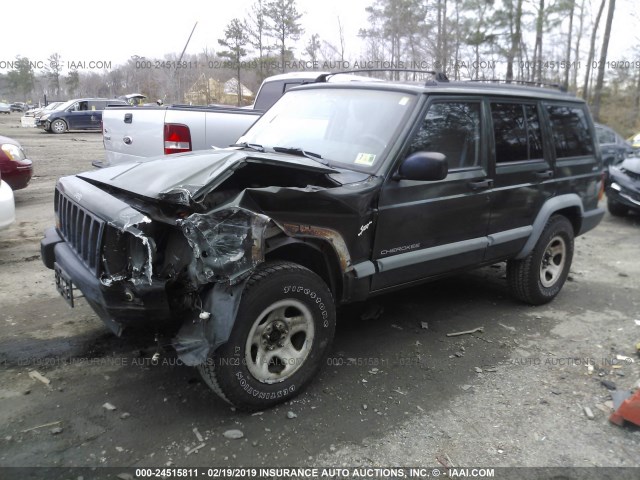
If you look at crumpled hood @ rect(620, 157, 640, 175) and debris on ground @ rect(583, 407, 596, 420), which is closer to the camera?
debris on ground @ rect(583, 407, 596, 420)

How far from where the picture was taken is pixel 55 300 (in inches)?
177

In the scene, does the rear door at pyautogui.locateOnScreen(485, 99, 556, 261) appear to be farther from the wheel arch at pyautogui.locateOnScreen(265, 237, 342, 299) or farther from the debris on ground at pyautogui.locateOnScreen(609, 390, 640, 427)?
the wheel arch at pyautogui.locateOnScreen(265, 237, 342, 299)

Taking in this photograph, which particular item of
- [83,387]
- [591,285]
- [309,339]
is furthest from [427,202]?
[591,285]

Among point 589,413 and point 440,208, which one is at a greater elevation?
point 440,208

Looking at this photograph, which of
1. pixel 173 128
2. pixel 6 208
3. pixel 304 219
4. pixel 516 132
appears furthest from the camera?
pixel 173 128

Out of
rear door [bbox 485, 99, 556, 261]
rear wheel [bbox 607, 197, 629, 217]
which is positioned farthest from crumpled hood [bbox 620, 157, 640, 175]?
rear door [bbox 485, 99, 556, 261]

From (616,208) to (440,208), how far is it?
7.87m

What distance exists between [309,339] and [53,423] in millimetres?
1519

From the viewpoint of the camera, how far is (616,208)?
32.3ft

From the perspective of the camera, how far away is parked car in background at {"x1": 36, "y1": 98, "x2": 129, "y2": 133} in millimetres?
25906

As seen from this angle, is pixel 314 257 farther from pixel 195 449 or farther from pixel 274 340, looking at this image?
pixel 195 449

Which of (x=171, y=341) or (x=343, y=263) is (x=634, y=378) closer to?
(x=343, y=263)

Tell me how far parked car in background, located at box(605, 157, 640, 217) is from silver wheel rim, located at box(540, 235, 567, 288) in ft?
17.1

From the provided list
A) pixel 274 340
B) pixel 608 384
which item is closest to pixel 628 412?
pixel 608 384
